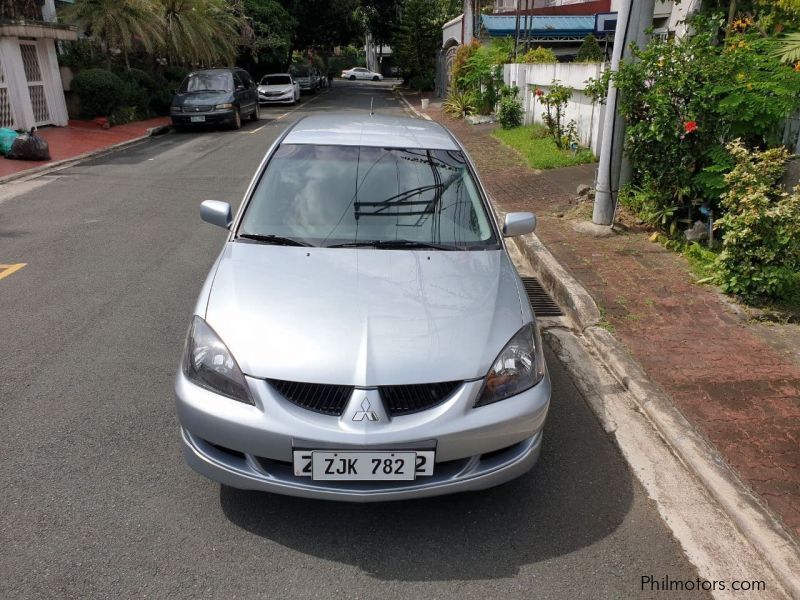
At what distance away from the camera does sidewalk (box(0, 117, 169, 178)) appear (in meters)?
13.0

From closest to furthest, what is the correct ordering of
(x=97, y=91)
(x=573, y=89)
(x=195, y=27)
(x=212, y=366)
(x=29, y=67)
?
1. (x=212, y=366)
2. (x=573, y=89)
3. (x=29, y=67)
4. (x=97, y=91)
5. (x=195, y=27)

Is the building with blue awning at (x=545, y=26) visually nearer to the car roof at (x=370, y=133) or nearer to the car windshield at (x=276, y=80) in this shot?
the car windshield at (x=276, y=80)

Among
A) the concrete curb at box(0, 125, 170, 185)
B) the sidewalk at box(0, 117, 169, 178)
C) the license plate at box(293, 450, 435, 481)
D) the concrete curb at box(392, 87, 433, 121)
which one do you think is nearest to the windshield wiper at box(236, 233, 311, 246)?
the license plate at box(293, 450, 435, 481)

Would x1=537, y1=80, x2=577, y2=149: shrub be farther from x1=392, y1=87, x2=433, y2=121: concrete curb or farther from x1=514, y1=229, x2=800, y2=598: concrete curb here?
x1=514, y1=229, x2=800, y2=598: concrete curb

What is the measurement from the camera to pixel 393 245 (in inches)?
147

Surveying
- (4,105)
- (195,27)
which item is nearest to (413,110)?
(195,27)

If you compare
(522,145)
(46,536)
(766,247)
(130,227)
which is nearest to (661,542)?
(46,536)

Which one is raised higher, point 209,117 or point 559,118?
point 559,118

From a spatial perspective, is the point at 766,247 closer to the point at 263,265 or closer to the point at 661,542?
the point at 661,542

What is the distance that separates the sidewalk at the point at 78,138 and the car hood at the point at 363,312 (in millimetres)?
10883

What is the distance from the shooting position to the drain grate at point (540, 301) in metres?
5.68

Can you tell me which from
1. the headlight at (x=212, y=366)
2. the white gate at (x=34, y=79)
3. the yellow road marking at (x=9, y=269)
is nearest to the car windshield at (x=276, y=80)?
the white gate at (x=34, y=79)

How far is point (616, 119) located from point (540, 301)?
8.93ft

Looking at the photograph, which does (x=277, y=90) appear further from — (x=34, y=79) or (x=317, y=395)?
(x=317, y=395)
